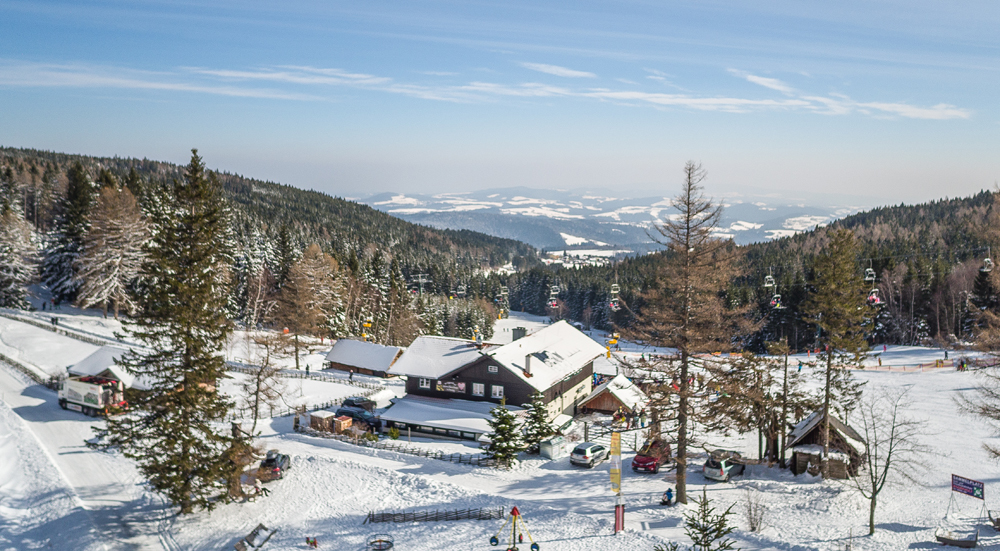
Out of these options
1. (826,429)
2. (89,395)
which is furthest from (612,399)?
(89,395)

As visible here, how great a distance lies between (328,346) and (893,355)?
62562 mm

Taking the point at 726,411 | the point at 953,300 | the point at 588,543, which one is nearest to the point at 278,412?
the point at 588,543

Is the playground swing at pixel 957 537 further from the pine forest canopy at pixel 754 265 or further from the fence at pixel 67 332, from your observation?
the fence at pixel 67 332

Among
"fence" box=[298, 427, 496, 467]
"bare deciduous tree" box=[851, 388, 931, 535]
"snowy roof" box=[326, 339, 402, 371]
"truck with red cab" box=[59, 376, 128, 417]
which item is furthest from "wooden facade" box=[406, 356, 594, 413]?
"truck with red cab" box=[59, 376, 128, 417]

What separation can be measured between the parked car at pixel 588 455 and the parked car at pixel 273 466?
14246 mm

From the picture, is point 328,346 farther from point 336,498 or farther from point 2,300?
point 336,498

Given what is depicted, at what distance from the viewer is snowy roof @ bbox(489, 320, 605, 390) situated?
38562 mm

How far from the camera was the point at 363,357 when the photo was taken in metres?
55.3

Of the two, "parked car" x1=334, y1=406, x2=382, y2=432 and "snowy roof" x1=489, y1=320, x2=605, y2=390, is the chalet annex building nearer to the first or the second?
"snowy roof" x1=489, y1=320, x2=605, y2=390

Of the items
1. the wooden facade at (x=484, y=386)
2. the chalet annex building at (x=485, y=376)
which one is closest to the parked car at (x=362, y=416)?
the chalet annex building at (x=485, y=376)

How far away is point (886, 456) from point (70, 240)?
76209 mm

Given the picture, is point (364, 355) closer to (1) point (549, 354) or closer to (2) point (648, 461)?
(1) point (549, 354)

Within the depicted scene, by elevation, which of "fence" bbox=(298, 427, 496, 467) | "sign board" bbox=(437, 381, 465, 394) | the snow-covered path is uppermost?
"sign board" bbox=(437, 381, 465, 394)

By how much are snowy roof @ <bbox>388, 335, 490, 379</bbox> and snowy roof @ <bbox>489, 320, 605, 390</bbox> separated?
2217mm
